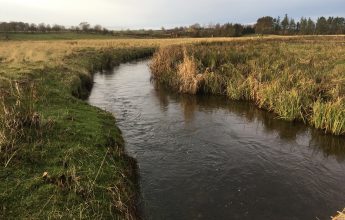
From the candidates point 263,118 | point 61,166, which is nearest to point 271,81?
point 263,118

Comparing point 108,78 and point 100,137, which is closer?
point 100,137

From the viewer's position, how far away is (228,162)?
437 inches

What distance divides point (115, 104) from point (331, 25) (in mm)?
126547

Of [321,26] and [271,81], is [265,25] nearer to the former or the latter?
[321,26]

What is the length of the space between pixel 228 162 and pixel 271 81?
8.16m

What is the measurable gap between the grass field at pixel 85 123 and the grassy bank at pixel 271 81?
50 mm

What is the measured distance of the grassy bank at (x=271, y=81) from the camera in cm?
1466

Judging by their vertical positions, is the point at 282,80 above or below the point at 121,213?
above

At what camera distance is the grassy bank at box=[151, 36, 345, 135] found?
1466cm

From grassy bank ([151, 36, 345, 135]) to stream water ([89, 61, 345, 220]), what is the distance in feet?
2.31

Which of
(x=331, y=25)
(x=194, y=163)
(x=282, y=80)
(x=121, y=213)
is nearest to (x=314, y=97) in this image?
(x=282, y=80)

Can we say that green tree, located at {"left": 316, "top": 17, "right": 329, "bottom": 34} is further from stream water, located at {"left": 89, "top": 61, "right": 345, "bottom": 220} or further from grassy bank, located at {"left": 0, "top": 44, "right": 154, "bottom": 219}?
grassy bank, located at {"left": 0, "top": 44, "right": 154, "bottom": 219}

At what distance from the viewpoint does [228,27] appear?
9194 cm

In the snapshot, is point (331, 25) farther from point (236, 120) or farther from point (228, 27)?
point (236, 120)
